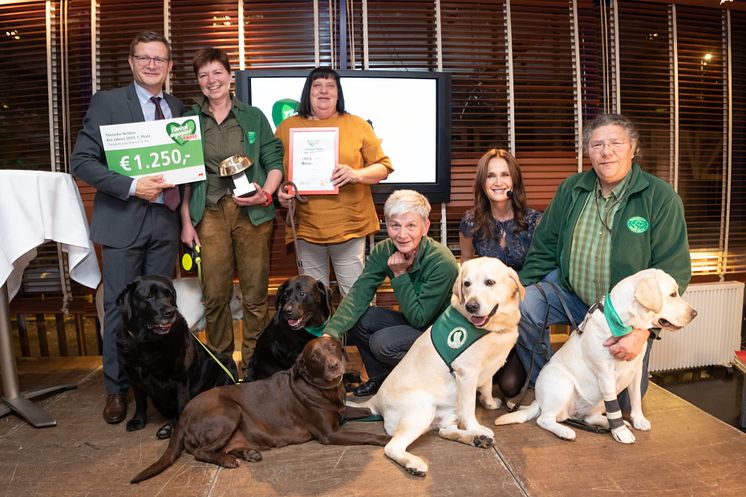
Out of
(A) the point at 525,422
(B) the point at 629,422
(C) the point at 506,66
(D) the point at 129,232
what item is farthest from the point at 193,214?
(C) the point at 506,66

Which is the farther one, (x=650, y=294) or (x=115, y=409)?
(x=115, y=409)

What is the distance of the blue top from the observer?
2785 millimetres

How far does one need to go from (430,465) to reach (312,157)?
182 cm

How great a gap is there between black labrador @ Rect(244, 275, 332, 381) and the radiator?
2.81 m

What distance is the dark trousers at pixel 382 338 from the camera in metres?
2.54

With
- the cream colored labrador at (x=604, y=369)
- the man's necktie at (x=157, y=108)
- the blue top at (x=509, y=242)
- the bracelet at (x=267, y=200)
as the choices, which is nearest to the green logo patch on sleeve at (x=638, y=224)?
the cream colored labrador at (x=604, y=369)

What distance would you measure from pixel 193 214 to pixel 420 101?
202 centimetres

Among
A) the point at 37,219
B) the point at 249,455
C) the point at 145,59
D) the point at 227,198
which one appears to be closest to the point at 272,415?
the point at 249,455

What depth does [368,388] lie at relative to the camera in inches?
106

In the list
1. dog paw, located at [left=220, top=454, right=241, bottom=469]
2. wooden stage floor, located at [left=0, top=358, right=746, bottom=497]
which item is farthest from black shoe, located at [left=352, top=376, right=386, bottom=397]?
dog paw, located at [left=220, top=454, right=241, bottom=469]

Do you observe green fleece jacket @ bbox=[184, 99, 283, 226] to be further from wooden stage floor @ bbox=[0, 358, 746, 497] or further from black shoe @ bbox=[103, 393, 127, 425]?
wooden stage floor @ bbox=[0, 358, 746, 497]

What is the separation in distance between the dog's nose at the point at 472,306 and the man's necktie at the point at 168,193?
1.61 m

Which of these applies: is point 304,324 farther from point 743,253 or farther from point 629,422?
point 743,253

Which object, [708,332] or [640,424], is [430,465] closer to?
[640,424]
